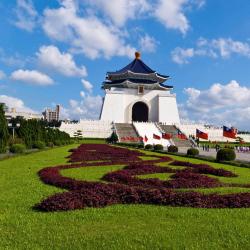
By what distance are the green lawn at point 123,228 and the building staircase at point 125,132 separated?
3590cm

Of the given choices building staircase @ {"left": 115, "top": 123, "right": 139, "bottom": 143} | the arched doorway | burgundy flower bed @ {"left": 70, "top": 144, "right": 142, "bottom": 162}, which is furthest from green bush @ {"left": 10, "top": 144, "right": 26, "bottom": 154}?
the arched doorway

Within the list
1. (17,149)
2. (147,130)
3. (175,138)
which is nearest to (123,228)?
(17,149)

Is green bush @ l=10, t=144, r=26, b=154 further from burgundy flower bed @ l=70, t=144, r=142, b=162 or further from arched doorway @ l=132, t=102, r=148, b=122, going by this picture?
arched doorway @ l=132, t=102, r=148, b=122

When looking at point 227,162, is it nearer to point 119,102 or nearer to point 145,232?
point 145,232

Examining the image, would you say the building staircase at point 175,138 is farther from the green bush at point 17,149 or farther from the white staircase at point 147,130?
the green bush at point 17,149

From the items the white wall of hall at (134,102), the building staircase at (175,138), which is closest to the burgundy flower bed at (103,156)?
the building staircase at (175,138)

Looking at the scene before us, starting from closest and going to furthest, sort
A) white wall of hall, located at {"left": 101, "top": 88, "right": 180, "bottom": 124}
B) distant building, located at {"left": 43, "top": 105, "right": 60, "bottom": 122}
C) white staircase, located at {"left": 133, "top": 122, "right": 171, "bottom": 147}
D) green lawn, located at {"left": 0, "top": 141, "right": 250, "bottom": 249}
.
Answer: green lawn, located at {"left": 0, "top": 141, "right": 250, "bottom": 249} < white staircase, located at {"left": 133, "top": 122, "right": 171, "bottom": 147} < white wall of hall, located at {"left": 101, "top": 88, "right": 180, "bottom": 124} < distant building, located at {"left": 43, "top": 105, "right": 60, "bottom": 122}

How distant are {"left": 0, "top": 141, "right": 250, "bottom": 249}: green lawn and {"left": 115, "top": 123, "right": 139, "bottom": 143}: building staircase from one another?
118 feet

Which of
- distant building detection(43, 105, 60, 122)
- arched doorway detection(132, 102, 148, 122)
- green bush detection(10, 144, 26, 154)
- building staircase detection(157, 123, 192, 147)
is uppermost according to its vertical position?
distant building detection(43, 105, 60, 122)

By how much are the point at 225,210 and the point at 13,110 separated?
108 m

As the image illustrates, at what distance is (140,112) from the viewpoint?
63062mm

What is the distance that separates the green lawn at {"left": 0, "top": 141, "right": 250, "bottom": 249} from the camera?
4.20m

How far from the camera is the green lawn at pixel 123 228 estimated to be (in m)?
4.20

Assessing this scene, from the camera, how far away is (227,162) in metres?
16.3
